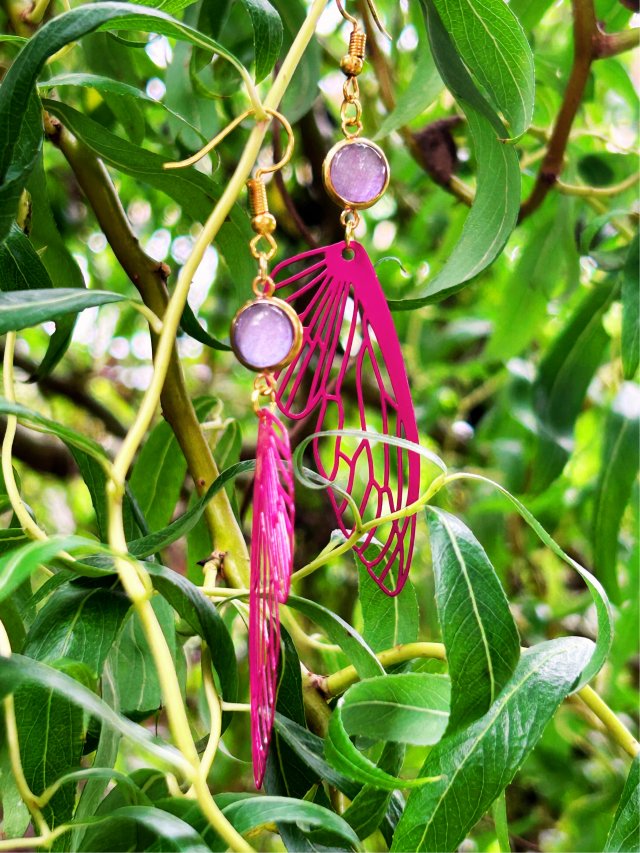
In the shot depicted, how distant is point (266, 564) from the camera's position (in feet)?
1.11

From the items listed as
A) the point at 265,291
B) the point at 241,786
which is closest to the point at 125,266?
the point at 265,291

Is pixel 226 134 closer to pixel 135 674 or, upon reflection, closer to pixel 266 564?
pixel 266 564

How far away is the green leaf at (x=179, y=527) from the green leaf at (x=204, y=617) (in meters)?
0.02

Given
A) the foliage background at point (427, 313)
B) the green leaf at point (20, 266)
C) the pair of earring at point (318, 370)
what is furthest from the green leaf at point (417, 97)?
the green leaf at point (20, 266)

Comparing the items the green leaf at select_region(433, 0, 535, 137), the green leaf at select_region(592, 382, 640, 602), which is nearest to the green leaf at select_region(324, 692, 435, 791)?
the green leaf at select_region(433, 0, 535, 137)

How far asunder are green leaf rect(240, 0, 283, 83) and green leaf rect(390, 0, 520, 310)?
0.07 m

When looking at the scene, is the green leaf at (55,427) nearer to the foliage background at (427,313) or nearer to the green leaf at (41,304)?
the green leaf at (41,304)

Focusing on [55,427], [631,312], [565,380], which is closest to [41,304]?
[55,427]

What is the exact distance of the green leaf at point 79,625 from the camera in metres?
0.35

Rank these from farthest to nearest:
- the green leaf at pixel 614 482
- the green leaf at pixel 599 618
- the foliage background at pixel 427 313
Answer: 1. the green leaf at pixel 614 482
2. the foliage background at pixel 427 313
3. the green leaf at pixel 599 618

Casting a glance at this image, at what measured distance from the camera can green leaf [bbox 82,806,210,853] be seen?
0.29 meters

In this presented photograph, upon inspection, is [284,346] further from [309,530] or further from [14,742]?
[309,530]

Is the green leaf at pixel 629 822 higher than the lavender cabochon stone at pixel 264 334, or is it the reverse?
the lavender cabochon stone at pixel 264 334

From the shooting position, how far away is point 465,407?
4.20 ft
